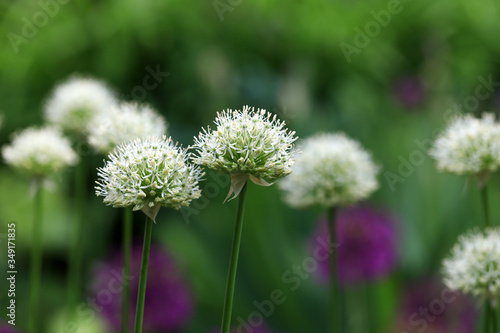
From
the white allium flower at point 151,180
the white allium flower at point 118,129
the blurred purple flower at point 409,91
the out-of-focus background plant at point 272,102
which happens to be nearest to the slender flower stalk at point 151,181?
the white allium flower at point 151,180

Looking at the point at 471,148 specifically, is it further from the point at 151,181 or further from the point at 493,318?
the point at 151,181

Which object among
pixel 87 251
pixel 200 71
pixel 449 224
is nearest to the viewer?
pixel 449 224

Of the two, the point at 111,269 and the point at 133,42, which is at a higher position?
the point at 133,42

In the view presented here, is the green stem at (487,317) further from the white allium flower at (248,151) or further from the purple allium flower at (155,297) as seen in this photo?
the purple allium flower at (155,297)

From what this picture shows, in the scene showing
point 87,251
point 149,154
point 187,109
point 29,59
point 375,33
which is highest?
point 375,33

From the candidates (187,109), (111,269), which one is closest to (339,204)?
(111,269)

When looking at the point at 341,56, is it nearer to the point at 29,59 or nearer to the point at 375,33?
the point at 375,33

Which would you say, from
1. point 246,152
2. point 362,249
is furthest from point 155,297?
point 246,152
